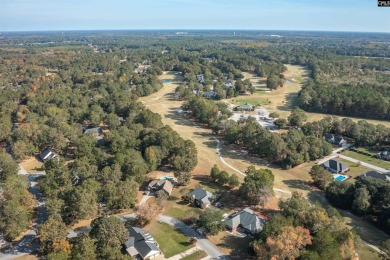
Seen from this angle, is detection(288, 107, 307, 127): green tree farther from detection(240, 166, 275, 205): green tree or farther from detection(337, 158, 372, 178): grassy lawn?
detection(240, 166, 275, 205): green tree

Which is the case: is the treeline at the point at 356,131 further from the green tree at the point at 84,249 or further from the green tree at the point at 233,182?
the green tree at the point at 84,249

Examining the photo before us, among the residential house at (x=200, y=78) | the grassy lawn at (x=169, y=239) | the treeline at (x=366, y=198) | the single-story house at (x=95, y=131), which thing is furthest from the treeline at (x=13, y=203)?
the residential house at (x=200, y=78)

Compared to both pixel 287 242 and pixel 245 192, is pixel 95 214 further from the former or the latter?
pixel 287 242

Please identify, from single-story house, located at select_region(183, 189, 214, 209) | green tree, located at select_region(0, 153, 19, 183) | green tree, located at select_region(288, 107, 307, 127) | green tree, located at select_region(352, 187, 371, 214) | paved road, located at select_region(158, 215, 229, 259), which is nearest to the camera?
paved road, located at select_region(158, 215, 229, 259)

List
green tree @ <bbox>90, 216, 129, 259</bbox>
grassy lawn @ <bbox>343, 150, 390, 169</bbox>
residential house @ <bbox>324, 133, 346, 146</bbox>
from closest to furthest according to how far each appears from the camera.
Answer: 1. green tree @ <bbox>90, 216, 129, 259</bbox>
2. grassy lawn @ <bbox>343, 150, 390, 169</bbox>
3. residential house @ <bbox>324, 133, 346, 146</bbox>

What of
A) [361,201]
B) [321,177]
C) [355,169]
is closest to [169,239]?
[361,201]

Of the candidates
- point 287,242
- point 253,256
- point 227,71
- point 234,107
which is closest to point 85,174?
point 253,256

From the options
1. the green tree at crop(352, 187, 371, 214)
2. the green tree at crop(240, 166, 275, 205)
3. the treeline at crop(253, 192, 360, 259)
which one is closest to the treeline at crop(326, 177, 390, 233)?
the green tree at crop(352, 187, 371, 214)
